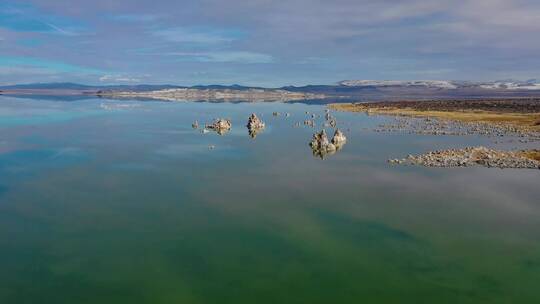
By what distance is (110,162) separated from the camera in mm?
38531

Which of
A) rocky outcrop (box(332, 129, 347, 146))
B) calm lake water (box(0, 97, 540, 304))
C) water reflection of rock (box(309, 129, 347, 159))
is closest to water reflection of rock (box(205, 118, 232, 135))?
water reflection of rock (box(309, 129, 347, 159))

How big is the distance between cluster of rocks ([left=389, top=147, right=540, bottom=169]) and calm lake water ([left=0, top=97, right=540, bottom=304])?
2102 millimetres

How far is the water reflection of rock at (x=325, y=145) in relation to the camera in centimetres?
4469

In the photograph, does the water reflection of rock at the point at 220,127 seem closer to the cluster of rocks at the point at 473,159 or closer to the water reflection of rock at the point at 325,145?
the water reflection of rock at the point at 325,145

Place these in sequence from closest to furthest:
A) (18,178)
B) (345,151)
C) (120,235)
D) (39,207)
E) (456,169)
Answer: (120,235) < (39,207) < (18,178) < (456,169) < (345,151)

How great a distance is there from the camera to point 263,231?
21.5 m

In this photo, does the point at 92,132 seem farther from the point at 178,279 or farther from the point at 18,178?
the point at 178,279

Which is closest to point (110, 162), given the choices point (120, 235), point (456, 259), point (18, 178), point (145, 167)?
point (145, 167)

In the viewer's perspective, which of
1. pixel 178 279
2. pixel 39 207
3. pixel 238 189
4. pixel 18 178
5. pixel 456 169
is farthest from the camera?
pixel 456 169

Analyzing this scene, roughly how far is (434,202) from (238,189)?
36.2 ft

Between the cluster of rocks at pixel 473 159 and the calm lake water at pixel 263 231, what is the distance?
210 cm

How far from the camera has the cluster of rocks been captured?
1447 inches

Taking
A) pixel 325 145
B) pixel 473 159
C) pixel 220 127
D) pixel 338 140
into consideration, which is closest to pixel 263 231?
pixel 473 159

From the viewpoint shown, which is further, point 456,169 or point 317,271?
point 456,169
